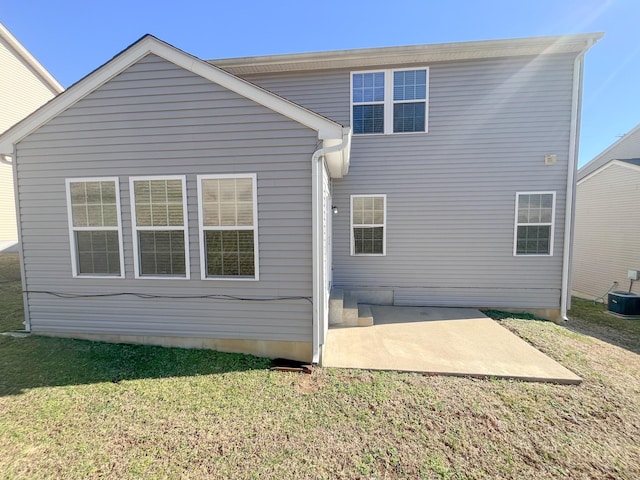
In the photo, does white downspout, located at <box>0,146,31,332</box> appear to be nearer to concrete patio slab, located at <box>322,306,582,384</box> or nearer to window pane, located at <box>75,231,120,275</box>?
window pane, located at <box>75,231,120,275</box>

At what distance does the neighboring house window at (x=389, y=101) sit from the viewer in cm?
639

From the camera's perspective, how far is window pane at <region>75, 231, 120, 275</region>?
436 cm

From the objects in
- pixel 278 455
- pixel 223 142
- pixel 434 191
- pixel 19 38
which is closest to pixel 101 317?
pixel 223 142

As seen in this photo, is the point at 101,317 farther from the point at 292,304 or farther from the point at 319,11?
the point at 319,11

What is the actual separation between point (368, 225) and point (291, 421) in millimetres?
4715

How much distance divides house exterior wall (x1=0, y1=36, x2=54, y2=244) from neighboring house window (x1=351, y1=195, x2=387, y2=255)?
554 inches

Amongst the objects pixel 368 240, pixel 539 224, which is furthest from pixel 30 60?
pixel 539 224

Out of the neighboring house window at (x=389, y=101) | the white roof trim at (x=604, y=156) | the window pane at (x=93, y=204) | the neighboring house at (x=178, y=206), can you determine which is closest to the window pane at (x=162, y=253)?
the neighboring house at (x=178, y=206)

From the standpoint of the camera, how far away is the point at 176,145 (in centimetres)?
409

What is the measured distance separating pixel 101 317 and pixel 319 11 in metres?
9.02

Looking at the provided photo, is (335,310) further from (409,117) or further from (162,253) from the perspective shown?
(409,117)

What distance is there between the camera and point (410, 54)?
19.8 feet

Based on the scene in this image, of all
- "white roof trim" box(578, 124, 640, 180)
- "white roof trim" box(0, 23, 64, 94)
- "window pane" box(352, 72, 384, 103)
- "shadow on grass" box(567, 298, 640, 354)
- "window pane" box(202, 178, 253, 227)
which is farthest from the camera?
"white roof trim" box(0, 23, 64, 94)

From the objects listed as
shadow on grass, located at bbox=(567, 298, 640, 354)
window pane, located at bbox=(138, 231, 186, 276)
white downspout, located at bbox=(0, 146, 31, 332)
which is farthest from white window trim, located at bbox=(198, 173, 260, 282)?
shadow on grass, located at bbox=(567, 298, 640, 354)
